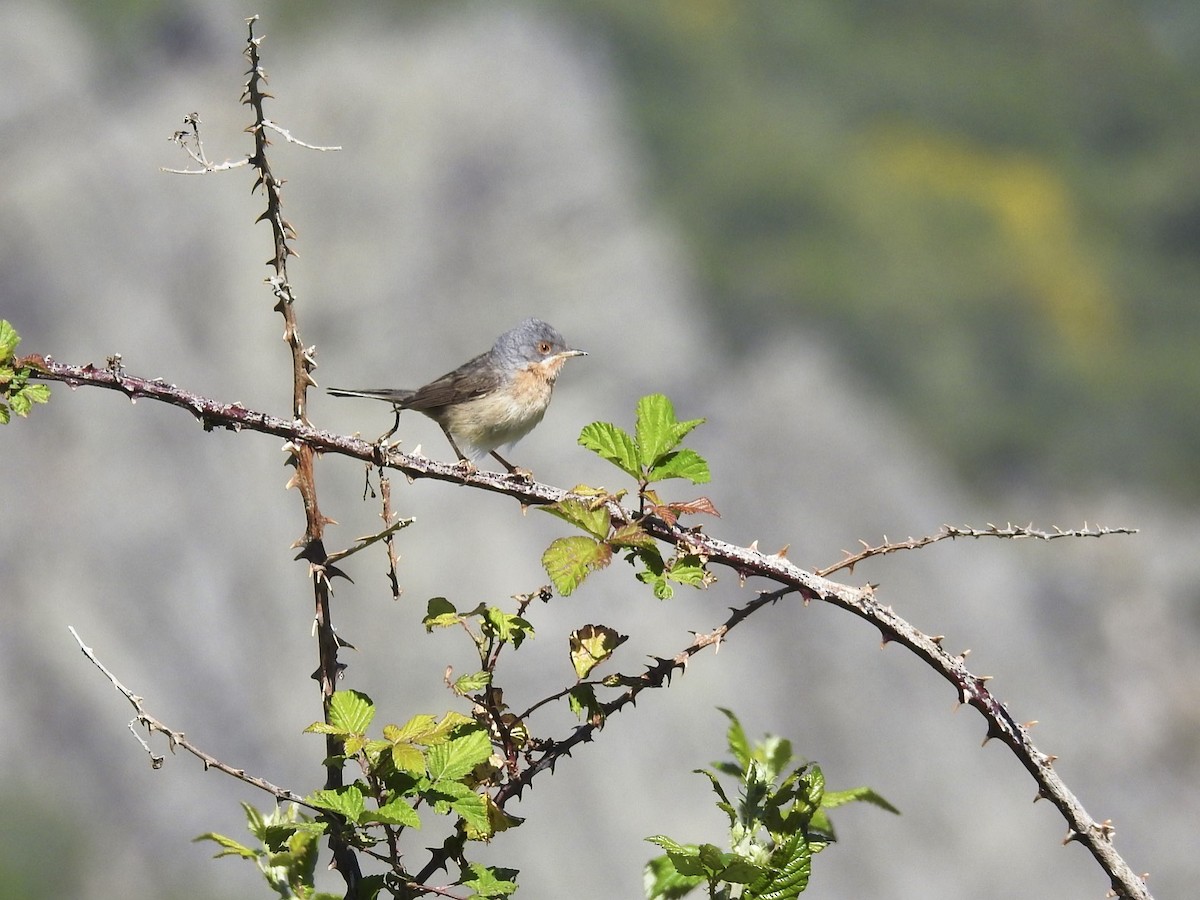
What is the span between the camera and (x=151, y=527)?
805 inches

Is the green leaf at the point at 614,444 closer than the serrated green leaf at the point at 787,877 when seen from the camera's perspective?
No

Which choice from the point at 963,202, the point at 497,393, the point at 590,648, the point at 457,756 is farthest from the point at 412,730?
the point at 963,202

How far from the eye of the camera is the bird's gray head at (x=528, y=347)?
24.3 feet

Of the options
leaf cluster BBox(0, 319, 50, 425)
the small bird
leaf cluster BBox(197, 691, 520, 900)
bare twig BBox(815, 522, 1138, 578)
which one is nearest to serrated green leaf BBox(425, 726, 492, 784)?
leaf cluster BBox(197, 691, 520, 900)

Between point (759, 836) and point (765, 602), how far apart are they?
0.52m

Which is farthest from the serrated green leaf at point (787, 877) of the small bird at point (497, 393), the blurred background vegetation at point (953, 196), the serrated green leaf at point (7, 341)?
the blurred background vegetation at point (953, 196)

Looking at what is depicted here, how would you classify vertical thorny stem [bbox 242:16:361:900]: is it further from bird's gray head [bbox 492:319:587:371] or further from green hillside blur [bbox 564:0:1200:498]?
green hillside blur [bbox 564:0:1200:498]

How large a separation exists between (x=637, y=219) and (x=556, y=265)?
2.03m

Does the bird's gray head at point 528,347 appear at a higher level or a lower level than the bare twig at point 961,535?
higher

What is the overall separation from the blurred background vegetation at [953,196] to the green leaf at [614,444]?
20768mm

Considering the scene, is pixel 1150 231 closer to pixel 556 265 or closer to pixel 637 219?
pixel 637 219

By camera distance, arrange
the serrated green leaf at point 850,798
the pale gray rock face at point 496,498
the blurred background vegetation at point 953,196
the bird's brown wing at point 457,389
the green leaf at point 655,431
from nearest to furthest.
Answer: the green leaf at point 655,431 < the serrated green leaf at point 850,798 < the bird's brown wing at point 457,389 < the pale gray rock face at point 496,498 < the blurred background vegetation at point 953,196

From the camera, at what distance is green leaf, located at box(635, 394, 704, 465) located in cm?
257

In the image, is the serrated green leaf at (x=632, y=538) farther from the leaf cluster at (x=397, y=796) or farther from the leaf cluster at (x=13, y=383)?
the leaf cluster at (x=13, y=383)
